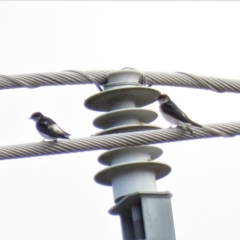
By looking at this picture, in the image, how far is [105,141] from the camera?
16.9 ft

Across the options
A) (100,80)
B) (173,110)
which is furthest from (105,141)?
(173,110)

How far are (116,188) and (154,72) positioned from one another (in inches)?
71.3

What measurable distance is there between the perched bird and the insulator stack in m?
0.84

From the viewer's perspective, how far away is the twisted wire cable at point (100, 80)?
593 centimetres

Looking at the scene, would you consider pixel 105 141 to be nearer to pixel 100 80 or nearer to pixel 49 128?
pixel 100 80

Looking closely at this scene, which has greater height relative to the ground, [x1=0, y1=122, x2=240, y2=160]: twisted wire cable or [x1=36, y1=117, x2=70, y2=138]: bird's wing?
[x1=36, y1=117, x2=70, y2=138]: bird's wing

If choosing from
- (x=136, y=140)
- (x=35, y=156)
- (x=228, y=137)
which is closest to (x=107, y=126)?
(x=136, y=140)

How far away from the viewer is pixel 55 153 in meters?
5.48

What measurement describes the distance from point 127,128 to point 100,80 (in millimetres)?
972

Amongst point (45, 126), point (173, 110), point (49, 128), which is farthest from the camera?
point (173, 110)

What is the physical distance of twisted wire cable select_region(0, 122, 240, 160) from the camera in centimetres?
515

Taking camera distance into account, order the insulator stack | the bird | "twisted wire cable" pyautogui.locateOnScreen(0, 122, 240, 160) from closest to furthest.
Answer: the insulator stack
"twisted wire cable" pyautogui.locateOnScreen(0, 122, 240, 160)
the bird

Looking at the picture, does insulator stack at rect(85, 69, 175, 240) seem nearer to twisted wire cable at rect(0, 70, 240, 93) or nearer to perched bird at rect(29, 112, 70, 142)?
twisted wire cable at rect(0, 70, 240, 93)

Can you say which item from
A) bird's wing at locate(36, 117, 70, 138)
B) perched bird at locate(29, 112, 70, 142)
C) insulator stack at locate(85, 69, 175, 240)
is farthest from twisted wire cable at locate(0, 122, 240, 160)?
bird's wing at locate(36, 117, 70, 138)
